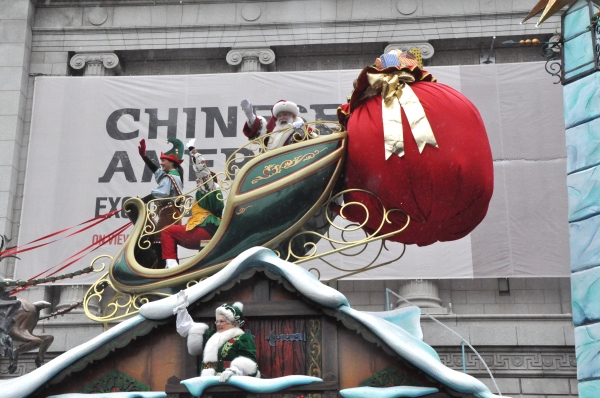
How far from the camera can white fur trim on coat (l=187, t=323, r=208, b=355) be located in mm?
7285

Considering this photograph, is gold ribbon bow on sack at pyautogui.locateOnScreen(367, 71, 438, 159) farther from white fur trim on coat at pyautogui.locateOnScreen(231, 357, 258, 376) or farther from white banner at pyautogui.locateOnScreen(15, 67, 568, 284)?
white banner at pyautogui.locateOnScreen(15, 67, 568, 284)

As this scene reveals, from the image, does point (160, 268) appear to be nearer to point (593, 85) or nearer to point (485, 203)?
point (485, 203)

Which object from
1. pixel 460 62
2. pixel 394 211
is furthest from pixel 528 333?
pixel 394 211

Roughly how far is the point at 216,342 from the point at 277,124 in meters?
3.39

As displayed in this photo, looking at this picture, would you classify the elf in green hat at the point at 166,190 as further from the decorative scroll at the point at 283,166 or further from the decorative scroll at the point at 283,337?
the decorative scroll at the point at 283,337

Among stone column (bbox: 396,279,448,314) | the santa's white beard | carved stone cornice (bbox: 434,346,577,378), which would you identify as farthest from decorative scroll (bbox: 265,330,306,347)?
stone column (bbox: 396,279,448,314)

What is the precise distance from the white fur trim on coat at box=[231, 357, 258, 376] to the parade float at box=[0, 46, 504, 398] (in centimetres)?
15

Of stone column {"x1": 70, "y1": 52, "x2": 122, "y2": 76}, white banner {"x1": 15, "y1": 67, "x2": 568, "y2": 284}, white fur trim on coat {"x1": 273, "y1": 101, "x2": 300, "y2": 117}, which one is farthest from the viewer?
stone column {"x1": 70, "y1": 52, "x2": 122, "y2": 76}

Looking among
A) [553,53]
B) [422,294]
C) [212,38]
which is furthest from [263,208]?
[212,38]

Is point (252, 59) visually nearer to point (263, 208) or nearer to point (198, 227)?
point (198, 227)

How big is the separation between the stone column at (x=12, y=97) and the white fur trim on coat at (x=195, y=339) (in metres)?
11.8

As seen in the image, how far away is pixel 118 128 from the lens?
1928cm

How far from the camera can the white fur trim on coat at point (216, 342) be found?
714 centimetres

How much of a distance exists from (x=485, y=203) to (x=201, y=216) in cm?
306
